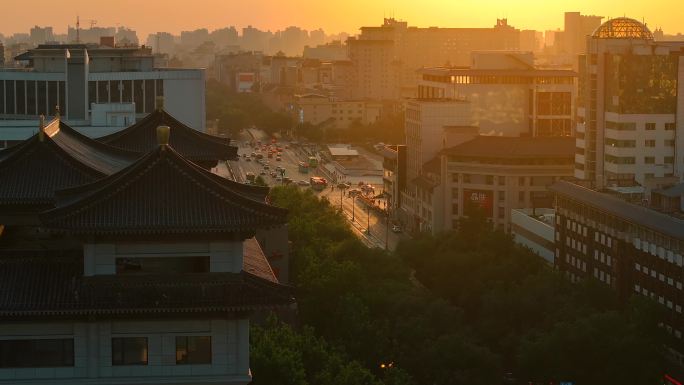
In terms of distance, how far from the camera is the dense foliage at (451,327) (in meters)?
28.0

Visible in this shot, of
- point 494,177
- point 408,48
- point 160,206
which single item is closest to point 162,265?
point 160,206

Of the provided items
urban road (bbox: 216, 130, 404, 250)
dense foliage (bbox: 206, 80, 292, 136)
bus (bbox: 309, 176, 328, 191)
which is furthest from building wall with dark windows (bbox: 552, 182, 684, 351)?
dense foliage (bbox: 206, 80, 292, 136)

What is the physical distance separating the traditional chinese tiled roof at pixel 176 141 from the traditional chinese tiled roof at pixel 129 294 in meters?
8.97

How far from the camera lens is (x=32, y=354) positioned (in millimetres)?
18000

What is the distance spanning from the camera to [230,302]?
17750mm

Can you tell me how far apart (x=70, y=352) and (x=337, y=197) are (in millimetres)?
60201

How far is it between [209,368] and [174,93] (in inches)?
1298

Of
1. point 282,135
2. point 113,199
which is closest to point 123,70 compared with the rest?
point 113,199

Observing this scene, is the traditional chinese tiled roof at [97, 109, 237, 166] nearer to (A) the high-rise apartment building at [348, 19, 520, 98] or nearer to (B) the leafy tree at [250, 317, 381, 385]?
(B) the leafy tree at [250, 317, 381, 385]

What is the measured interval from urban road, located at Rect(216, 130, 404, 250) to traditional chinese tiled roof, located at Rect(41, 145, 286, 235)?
122 feet

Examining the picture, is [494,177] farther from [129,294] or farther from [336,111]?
[336,111]

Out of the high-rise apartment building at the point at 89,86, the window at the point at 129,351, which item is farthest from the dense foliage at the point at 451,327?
the high-rise apartment building at the point at 89,86

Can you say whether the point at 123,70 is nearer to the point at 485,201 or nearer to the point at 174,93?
the point at 174,93

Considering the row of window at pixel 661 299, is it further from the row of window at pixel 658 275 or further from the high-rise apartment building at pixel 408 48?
the high-rise apartment building at pixel 408 48
